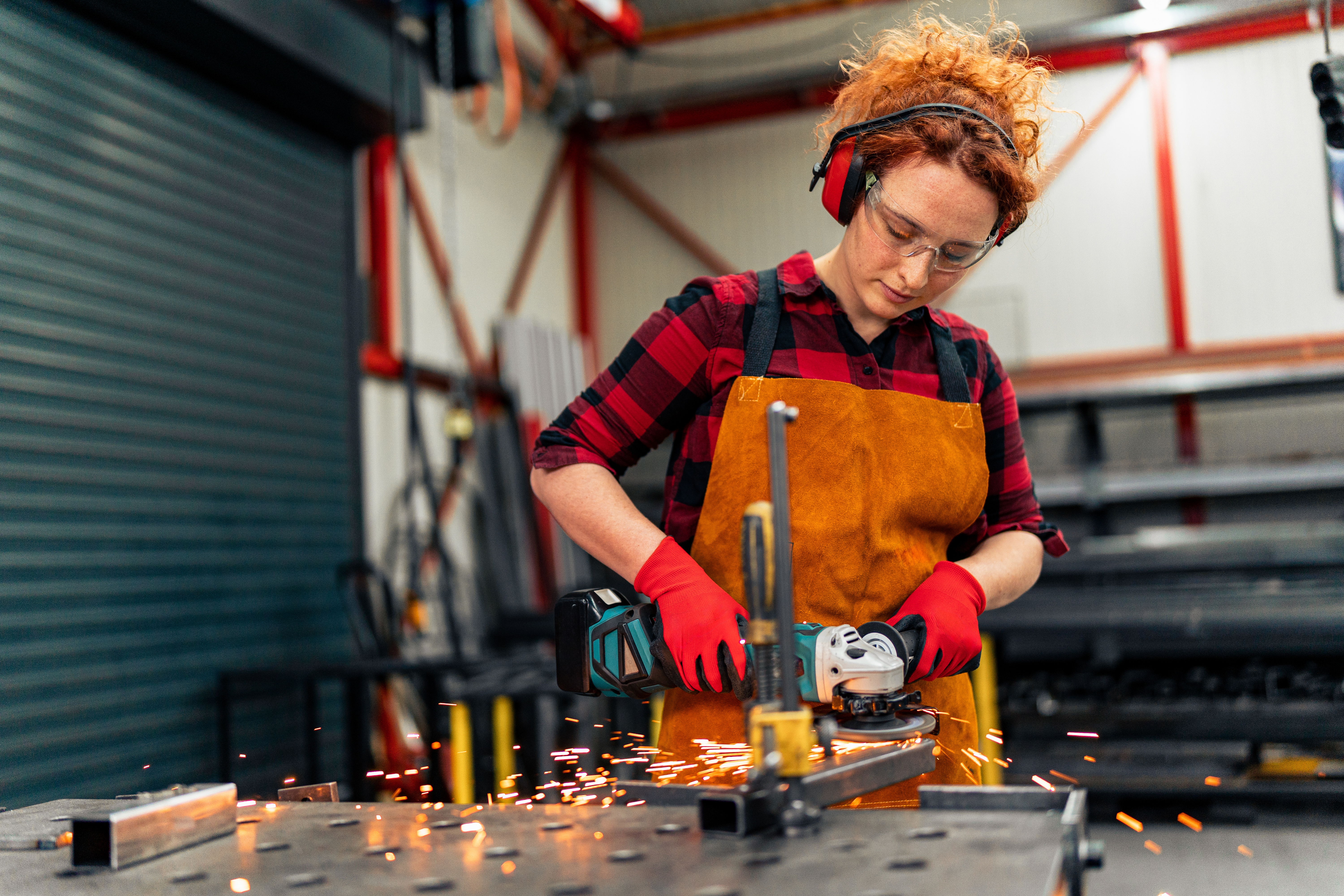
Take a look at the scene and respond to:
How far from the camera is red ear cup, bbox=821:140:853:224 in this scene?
4.52 ft

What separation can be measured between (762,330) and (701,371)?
0.32ft

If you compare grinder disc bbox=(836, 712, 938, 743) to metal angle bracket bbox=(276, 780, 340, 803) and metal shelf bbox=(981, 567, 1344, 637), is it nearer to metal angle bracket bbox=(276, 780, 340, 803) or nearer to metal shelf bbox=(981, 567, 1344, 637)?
metal angle bracket bbox=(276, 780, 340, 803)

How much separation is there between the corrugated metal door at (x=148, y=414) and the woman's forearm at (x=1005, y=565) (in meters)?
2.37

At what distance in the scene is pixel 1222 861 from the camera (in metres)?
3.53

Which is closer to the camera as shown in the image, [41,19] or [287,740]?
[41,19]

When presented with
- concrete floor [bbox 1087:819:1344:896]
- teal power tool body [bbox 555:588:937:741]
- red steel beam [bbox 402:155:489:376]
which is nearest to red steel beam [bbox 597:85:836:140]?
red steel beam [bbox 402:155:489:376]

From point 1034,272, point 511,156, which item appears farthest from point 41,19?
point 1034,272

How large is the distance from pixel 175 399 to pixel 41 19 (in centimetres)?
108

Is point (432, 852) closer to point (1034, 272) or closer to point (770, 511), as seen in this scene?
point (770, 511)

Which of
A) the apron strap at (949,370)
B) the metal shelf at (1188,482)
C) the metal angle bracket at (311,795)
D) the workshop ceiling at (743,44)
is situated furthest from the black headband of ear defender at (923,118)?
the workshop ceiling at (743,44)

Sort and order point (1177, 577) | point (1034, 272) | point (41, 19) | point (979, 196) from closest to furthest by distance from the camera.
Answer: point (979, 196), point (41, 19), point (1177, 577), point (1034, 272)

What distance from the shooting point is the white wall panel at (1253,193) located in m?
6.33

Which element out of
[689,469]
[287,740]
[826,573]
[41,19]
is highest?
[41,19]

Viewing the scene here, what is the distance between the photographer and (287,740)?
145 inches
